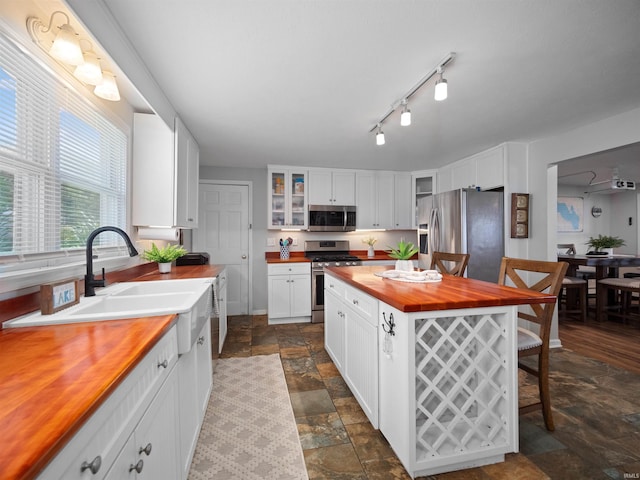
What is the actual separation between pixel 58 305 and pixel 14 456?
3.43 ft

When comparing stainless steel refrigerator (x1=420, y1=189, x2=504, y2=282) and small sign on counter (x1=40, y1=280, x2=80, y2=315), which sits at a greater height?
stainless steel refrigerator (x1=420, y1=189, x2=504, y2=282)

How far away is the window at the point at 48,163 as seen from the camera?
1.22 m

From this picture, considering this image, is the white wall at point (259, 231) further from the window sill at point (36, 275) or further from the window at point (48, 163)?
the window sill at point (36, 275)

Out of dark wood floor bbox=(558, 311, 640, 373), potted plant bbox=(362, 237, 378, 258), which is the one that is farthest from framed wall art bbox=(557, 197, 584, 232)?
potted plant bbox=(362, 237, 378, 258)

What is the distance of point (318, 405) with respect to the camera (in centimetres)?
210

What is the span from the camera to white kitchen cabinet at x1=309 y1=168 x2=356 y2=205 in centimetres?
442

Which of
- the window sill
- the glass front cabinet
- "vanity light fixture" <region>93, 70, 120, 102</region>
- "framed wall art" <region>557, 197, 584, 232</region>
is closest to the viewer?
the window sill

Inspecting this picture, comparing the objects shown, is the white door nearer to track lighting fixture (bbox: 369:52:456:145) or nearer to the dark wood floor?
track lighting fixture (bbox: 369:52:456:145)

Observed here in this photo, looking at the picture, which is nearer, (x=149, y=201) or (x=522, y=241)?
(x=149, y=201)

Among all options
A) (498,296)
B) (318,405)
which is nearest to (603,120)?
(498,296)

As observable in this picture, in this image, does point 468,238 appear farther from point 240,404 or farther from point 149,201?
point 149,201

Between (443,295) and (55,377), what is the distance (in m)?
1.55

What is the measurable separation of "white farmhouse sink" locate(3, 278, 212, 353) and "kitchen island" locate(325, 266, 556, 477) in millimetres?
959

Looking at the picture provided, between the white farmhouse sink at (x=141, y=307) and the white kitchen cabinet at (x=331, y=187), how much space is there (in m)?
2.67
